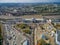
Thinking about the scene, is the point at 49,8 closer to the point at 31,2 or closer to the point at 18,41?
the point at 31,2

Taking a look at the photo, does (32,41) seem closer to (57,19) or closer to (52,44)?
(52,44)

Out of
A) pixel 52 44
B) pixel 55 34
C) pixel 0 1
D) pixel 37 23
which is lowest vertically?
pixel 52 44

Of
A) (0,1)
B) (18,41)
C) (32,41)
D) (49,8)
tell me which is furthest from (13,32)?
(49,8)

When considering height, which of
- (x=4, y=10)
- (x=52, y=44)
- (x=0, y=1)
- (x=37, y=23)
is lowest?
(x=52, y=44)

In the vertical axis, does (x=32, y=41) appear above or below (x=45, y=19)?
below

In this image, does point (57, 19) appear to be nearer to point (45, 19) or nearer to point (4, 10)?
point (45, 19)

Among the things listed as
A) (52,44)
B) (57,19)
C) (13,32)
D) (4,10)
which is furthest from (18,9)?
(52,44)

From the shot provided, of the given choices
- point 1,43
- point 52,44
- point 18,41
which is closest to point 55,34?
point 52,44

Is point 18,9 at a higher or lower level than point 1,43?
higher
